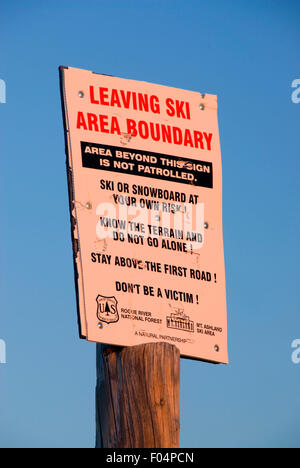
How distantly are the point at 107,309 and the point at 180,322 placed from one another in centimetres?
54

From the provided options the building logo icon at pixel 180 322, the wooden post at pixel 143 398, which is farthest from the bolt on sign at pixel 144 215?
the wooden post at pixel 143 398

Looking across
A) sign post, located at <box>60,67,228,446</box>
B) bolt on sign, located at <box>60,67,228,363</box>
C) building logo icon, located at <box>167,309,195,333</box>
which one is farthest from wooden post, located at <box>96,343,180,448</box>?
building logo icon, located at <box>167,309,195,333</box>

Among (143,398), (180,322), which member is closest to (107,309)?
(180,322)

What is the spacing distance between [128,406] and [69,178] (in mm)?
1516

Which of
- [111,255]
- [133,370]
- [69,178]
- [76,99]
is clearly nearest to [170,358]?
[133,370]

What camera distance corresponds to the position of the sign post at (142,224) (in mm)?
7957

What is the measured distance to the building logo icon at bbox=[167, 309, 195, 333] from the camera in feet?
26.8

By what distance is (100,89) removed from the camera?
843cm

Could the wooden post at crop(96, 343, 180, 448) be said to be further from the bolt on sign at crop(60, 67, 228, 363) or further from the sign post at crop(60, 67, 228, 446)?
the bolt on sign at crop(60, 67, 228, 363)

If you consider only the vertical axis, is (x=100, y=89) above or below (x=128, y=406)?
above

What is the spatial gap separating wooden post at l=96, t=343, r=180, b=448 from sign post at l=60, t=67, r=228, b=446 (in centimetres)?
1

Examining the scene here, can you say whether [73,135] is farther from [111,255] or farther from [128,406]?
[128,406]

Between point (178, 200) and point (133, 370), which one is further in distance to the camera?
point (178, 200)

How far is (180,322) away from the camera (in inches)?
323
